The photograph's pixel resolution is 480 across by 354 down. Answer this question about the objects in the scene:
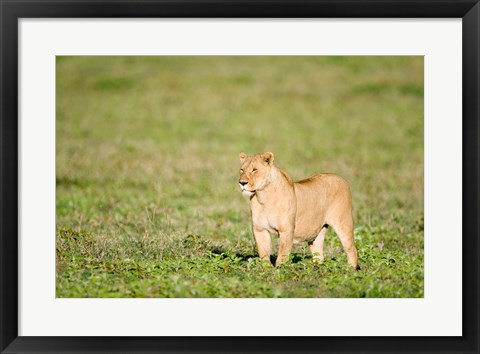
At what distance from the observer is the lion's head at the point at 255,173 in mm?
8555

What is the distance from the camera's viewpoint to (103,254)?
31.6ft

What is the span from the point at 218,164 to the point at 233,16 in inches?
391


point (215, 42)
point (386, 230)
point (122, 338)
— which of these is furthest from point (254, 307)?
point (386, 230)

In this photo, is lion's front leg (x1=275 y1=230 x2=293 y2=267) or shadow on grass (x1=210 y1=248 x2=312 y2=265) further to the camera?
shadow on grass (x1=210 y1=248 x2=312 y2=265)

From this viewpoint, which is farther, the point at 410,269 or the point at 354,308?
the point at 410,269

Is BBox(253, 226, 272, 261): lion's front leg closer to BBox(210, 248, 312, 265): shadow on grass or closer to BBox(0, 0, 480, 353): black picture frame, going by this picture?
BBox(210, 248, 312, 265): shadow on grass

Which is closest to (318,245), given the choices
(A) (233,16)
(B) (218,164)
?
(A) (233,16)

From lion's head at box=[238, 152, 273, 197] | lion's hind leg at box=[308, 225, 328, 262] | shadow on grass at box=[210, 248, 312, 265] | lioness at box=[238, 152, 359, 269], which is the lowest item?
shadow on grass at box=[210, 248, 312, 265]


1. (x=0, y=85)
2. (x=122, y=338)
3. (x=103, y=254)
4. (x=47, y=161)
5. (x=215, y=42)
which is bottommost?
(x=122, y=338)

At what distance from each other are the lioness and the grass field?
289mm

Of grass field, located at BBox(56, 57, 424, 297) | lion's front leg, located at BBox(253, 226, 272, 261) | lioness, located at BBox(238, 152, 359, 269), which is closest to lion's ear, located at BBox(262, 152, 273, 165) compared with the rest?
lioness, located at BBox(238, 152, 359, 269)

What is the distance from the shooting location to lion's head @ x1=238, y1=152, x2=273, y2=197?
8.55m

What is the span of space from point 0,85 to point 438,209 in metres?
4.26

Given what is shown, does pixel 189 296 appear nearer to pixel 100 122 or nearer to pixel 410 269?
pixel 410 269
